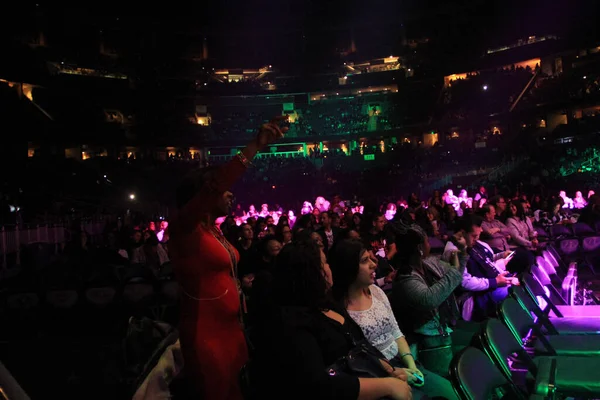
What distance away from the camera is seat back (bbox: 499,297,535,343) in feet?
12.0

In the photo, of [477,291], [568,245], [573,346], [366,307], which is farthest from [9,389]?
[568,245]

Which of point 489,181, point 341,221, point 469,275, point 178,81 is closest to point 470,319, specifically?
point 469,275

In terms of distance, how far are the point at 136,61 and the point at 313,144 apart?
15118 mm

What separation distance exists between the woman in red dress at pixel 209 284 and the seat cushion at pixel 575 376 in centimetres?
192

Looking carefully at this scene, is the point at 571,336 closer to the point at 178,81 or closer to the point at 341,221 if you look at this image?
the point at 341,221

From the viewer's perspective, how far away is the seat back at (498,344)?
3.05 m

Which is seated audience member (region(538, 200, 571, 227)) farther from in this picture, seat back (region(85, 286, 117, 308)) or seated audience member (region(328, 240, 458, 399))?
seated audience member (region(328, 240, 458, 399))

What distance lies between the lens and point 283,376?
197 centimetres

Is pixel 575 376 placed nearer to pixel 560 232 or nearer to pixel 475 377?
pixel 475 377

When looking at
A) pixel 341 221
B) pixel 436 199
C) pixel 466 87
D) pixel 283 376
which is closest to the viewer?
pixel 283 376

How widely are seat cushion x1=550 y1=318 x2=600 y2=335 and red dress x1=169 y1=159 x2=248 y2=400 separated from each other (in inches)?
125

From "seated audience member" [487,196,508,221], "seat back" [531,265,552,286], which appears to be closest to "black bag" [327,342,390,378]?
"seat back" [531,265,552,286]

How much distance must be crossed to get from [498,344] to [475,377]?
2.11ft

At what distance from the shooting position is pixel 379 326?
297 centimetres
